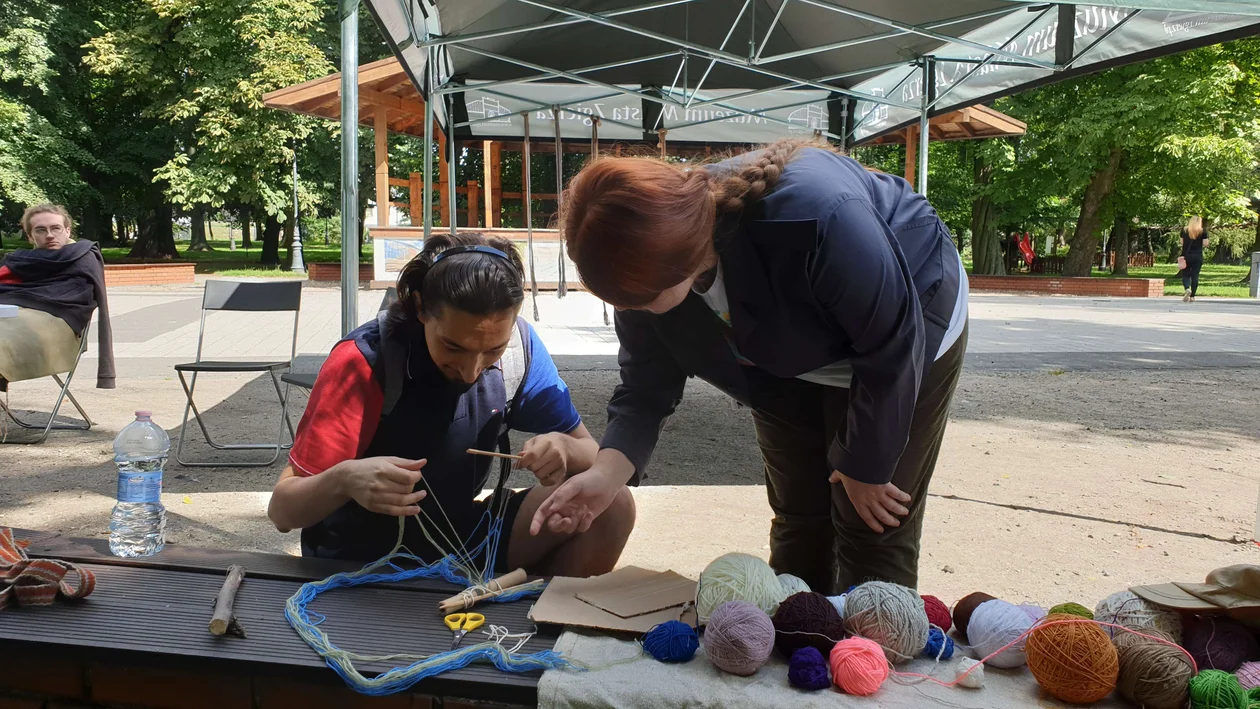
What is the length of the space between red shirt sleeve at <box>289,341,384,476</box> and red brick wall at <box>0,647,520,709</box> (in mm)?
481

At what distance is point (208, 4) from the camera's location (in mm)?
19250

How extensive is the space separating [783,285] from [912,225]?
343 millimetres

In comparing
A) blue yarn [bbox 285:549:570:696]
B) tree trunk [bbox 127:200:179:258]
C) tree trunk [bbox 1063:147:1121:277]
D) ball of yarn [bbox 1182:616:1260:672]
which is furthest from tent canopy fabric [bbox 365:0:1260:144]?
tree trunk [bbox 127:200:179:258]

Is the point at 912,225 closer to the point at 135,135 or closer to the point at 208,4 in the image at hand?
the point at 208,4

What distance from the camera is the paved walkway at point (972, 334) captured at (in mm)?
7863

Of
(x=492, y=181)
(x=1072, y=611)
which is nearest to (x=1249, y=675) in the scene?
(x=1072, y=611)

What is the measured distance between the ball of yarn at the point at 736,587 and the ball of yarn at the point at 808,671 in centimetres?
14

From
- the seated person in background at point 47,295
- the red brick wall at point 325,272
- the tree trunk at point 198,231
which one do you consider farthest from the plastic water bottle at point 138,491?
the tree trunk at point 198,231

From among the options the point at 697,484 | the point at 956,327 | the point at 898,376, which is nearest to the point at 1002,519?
the point at 697,484

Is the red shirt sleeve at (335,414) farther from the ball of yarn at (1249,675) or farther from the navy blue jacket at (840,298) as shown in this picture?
the ball of yarn at (1249,675)

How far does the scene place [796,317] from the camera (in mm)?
1576

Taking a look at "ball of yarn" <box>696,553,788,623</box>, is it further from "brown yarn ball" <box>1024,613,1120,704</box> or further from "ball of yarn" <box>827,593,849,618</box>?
"brown yarn ball" <box>1024,613,1120,704</box>

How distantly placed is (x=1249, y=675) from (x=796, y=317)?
0.83 meters

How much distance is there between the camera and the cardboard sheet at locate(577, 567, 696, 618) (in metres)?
1.50
